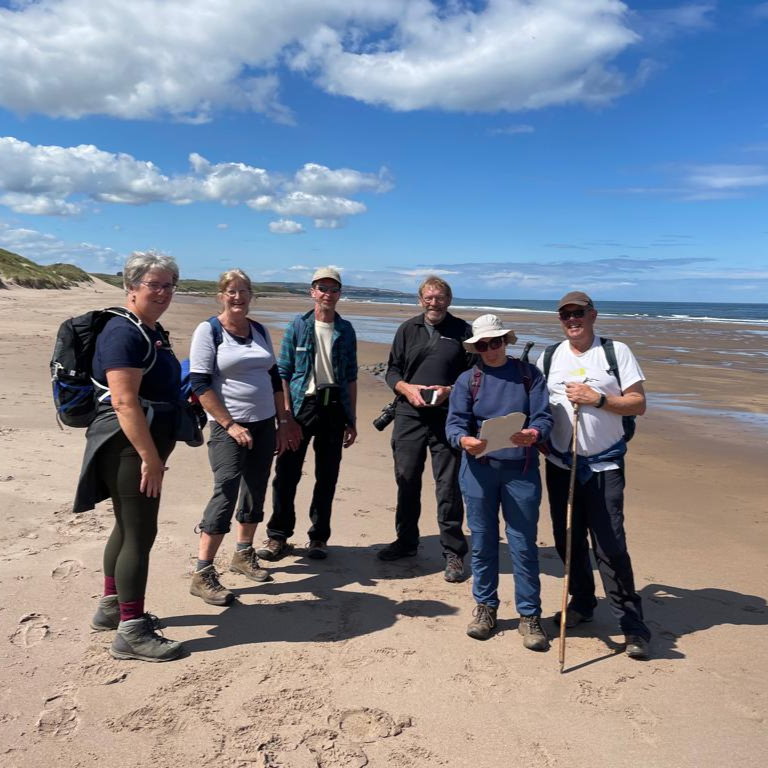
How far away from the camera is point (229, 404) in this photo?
3.95 meters

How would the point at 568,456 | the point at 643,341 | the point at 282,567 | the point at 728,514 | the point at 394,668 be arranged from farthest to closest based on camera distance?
the point at 643,341 → the point at 728,514 → the point at 282,567 → the point at 568,456 → the point at 394,668

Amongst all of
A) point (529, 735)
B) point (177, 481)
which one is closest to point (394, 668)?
point (529, 735)

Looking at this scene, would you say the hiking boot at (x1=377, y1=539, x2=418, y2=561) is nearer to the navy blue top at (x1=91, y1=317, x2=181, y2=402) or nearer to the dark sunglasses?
the dark sunglasses

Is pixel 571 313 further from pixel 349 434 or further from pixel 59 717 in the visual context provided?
pixel 59 717

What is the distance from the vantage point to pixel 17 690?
2.88 metres

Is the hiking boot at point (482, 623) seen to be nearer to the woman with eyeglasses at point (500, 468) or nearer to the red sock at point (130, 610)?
the woman with eyeglasses at point (500, 468)

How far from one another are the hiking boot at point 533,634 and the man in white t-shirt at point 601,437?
460mm

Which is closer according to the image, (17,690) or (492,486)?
(17,690)

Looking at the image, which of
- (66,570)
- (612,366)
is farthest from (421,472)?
(66,570)

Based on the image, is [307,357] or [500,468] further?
[307,357]

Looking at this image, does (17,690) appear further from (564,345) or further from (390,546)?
(564,345)

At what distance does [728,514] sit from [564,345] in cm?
359

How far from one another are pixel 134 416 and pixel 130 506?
533mm

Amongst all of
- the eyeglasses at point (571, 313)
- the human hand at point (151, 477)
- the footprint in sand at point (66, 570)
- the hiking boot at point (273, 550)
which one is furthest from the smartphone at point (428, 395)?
the footprint in sand at point (66, 570)
